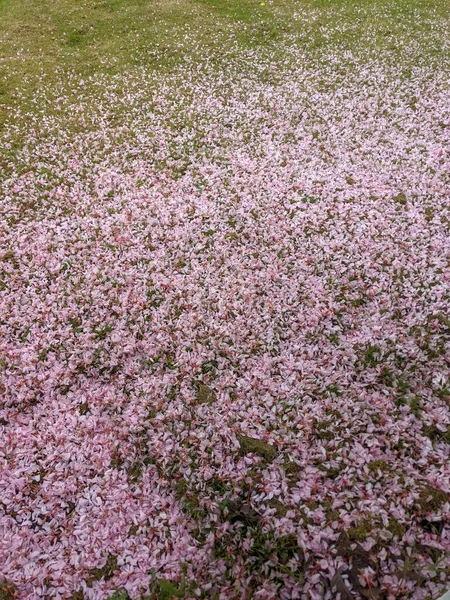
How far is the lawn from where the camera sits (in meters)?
4.25

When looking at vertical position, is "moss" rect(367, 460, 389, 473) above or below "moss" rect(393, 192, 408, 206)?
below

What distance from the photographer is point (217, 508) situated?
454cm

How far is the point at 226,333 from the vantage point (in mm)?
6207

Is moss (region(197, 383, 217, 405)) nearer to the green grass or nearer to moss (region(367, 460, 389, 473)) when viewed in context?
moss (region(367, 460, 389, 473))

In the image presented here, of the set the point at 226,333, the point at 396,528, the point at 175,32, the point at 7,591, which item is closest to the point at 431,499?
the point at 396,528

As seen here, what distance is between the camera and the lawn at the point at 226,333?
13.9ft

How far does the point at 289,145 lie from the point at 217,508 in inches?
319

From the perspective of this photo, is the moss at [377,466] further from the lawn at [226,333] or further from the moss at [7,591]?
the moss at [7,591]

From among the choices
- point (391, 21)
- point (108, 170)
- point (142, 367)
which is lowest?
point (142, 367)

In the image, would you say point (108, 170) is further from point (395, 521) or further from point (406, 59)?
point (406, 59)

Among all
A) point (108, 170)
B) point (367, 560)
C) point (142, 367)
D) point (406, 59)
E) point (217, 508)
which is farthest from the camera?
point (406, 59)

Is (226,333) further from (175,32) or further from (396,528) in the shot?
(175,32)

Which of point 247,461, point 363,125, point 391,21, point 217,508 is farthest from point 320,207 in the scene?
point 391,21

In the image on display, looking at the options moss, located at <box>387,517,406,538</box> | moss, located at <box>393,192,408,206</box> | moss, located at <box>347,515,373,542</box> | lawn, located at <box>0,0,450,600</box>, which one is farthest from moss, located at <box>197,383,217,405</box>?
moss, located at <box>393,192,408,206</box>
